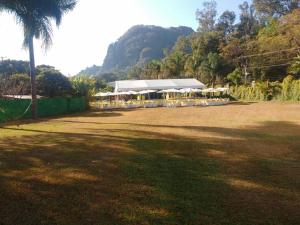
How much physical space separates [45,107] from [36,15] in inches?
433

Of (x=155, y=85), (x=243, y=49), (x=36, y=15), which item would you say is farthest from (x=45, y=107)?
(x=243, y=49)

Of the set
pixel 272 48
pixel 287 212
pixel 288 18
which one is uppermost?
pixel 288 18

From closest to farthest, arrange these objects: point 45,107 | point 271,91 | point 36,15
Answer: point 36,15 → point 45,107 → point 271,91

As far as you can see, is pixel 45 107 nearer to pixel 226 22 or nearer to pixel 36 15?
pixel 36 15

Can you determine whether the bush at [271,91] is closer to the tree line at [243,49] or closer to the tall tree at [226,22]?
the tree line at [243,49]

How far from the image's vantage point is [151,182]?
7.19m

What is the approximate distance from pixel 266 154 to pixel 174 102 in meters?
31.7

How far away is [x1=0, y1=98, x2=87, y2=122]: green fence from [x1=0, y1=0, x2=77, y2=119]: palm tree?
1789mm

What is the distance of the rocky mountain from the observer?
454 feet

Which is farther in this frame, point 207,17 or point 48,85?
point 207,17

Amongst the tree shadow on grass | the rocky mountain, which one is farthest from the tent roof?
the rocky mountain

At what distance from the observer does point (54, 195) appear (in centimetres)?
636

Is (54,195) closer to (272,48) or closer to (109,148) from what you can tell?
(109,148)

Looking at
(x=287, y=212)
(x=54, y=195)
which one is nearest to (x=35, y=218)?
(x=54, y=195)
